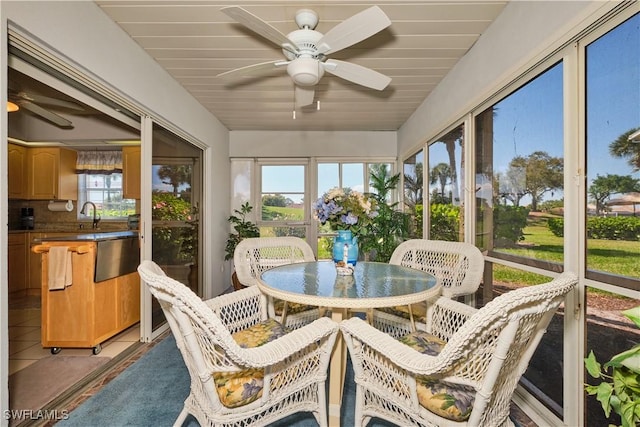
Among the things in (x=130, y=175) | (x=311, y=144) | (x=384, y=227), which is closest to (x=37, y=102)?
(x=130, y=175)

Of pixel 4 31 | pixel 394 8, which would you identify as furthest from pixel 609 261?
pixel 4 31

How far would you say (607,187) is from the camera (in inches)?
54.9

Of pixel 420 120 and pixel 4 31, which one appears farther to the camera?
pixel 420 120

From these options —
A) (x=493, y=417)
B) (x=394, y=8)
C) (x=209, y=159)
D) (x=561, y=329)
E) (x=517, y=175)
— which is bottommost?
(x=493, y=417)

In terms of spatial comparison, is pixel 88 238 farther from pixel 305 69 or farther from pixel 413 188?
pixel 413 188

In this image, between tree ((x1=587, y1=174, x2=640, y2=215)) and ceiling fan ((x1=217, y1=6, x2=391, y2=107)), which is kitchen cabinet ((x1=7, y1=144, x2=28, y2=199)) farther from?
tree ((x1=587, y1=174, x2=640, y2=215))

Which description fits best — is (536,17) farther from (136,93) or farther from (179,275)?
(179,275)

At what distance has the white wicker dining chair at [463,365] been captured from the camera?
94 centimetres

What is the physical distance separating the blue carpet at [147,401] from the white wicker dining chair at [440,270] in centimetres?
51

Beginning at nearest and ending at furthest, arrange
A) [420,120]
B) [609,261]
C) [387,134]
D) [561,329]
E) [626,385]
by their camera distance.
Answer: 1. [626,385]
2. [609,261]
3. [561,329]
4. [420,120]
5. [387,134]

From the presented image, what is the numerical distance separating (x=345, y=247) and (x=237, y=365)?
977 mm

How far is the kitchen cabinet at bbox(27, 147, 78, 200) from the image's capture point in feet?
14.2

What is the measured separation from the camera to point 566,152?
1.56 metres

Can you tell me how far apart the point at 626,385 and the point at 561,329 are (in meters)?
1.17
